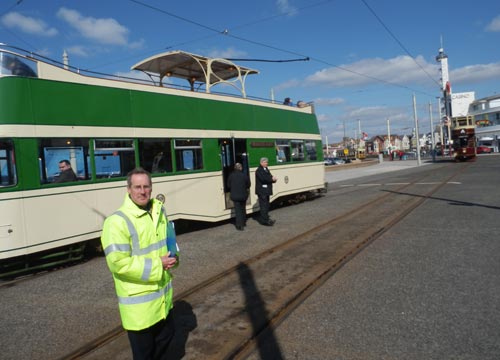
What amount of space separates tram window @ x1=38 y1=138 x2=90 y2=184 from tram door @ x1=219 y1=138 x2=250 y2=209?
4.08 meters

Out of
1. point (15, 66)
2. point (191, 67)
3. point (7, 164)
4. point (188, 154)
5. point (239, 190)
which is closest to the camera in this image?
point (7, 164)

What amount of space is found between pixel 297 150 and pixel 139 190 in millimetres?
11998

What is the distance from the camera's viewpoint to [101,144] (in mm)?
7723

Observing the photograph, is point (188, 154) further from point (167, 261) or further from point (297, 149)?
point (167, 261)

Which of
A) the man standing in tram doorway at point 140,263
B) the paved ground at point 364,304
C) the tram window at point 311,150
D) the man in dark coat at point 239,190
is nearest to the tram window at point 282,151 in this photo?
the tram window at point 311,150

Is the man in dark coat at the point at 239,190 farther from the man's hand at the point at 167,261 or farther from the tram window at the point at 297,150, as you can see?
the man's hand at the point at 167,261

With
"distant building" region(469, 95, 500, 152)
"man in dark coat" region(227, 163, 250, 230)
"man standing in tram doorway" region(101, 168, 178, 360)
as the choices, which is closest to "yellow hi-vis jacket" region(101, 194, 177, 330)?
"man standing in tram doorway" region(101, 168, 178, 360)

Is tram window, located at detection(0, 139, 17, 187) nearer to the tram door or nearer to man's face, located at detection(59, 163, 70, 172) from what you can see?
man's face, located at detection(59, 163, 70, 172)

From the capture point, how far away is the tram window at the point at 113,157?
7.65m

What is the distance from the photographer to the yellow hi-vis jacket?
8.63ft

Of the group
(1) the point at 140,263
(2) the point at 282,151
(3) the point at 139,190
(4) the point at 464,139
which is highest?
(4) the point at 464,139

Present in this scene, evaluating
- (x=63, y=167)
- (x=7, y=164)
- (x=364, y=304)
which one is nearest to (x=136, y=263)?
(x=364, y=304)

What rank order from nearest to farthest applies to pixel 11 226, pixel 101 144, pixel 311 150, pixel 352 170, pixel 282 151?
pixel 11 226 < pixel 101 144 < pixel 282 151 < pixel 311 150 < pixel 352 170

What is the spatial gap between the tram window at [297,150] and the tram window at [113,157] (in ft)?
23.3
